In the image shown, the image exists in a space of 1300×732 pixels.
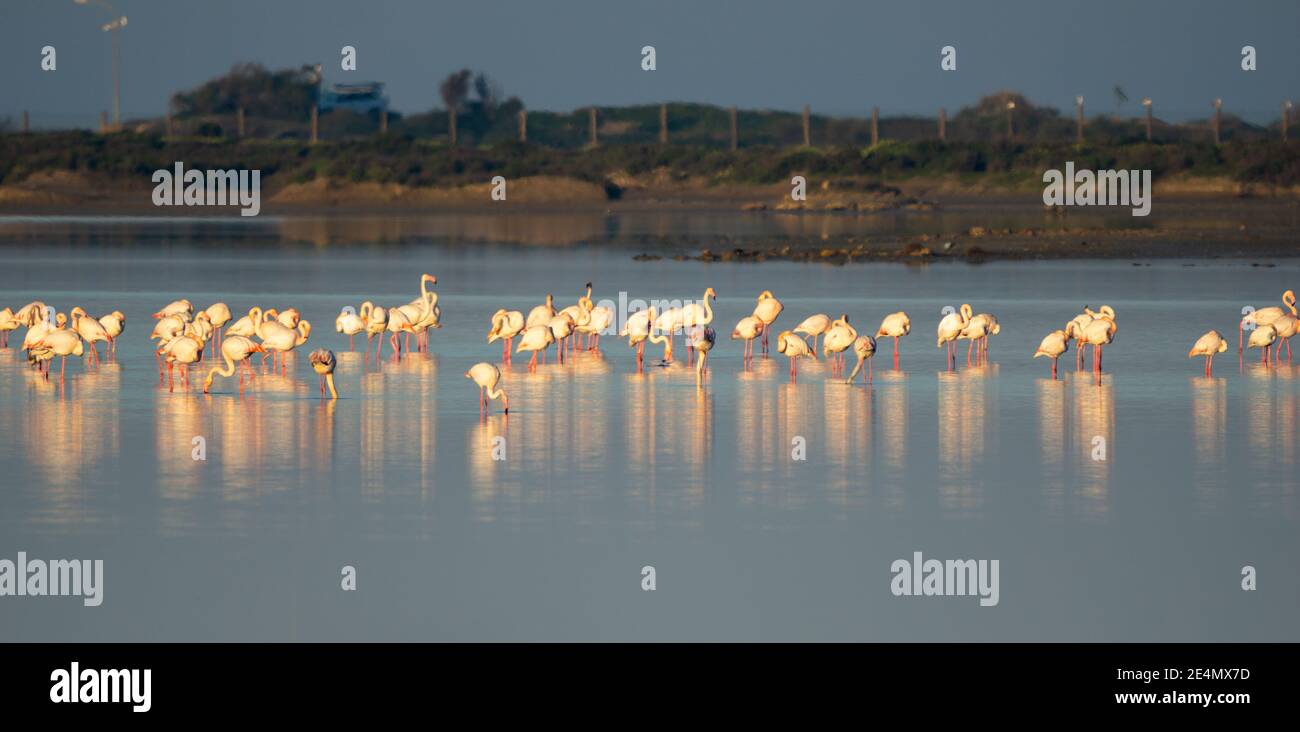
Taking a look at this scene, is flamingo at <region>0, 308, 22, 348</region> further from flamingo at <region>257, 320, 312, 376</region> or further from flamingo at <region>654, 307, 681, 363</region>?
flamingo at <region>654, 307, 681, 363</region>

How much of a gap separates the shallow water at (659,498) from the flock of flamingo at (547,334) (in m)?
0.28

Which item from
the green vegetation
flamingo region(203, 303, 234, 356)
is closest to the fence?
the green vegetation

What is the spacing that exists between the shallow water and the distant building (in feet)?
270

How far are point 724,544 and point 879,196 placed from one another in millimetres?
48469

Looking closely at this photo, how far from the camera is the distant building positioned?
100 meters

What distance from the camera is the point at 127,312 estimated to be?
22.7 meters

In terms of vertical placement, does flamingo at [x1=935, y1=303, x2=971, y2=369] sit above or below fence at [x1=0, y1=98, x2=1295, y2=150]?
below
